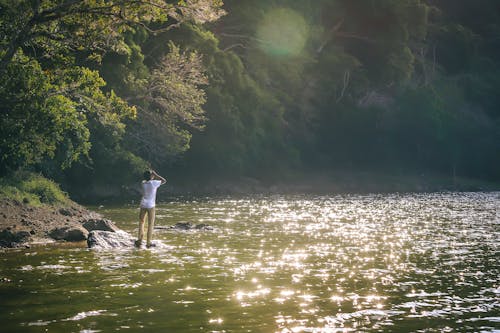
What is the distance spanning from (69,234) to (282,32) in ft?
171

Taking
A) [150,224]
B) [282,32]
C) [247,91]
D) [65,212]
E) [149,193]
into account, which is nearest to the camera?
[150,224]

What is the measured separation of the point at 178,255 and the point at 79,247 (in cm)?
384

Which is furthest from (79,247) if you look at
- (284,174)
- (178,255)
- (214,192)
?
(284,174)

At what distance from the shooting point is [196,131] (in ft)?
214

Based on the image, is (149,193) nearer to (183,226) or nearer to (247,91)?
(183,226)

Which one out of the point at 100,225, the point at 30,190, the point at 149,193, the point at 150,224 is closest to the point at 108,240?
the point at 150,224

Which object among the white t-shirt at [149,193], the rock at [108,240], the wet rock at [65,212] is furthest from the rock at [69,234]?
the wet rock at [65,212]

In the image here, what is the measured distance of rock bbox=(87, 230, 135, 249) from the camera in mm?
22641

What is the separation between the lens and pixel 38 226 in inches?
1014

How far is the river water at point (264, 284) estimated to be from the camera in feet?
40.9

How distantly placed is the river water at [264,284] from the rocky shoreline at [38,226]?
1505mm

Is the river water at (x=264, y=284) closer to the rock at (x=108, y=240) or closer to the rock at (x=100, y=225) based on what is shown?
the rock at (x=108, y=240)

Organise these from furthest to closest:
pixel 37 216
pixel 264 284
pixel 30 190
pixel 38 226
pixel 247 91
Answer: pixel 247 91
pixel 30 190
pixel 37 216
pixel 38 226
pixel 264 284

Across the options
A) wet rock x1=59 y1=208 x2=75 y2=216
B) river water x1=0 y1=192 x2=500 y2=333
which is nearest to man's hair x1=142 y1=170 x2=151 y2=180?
river water x1=0 y1=192 x2=500 y2=333
